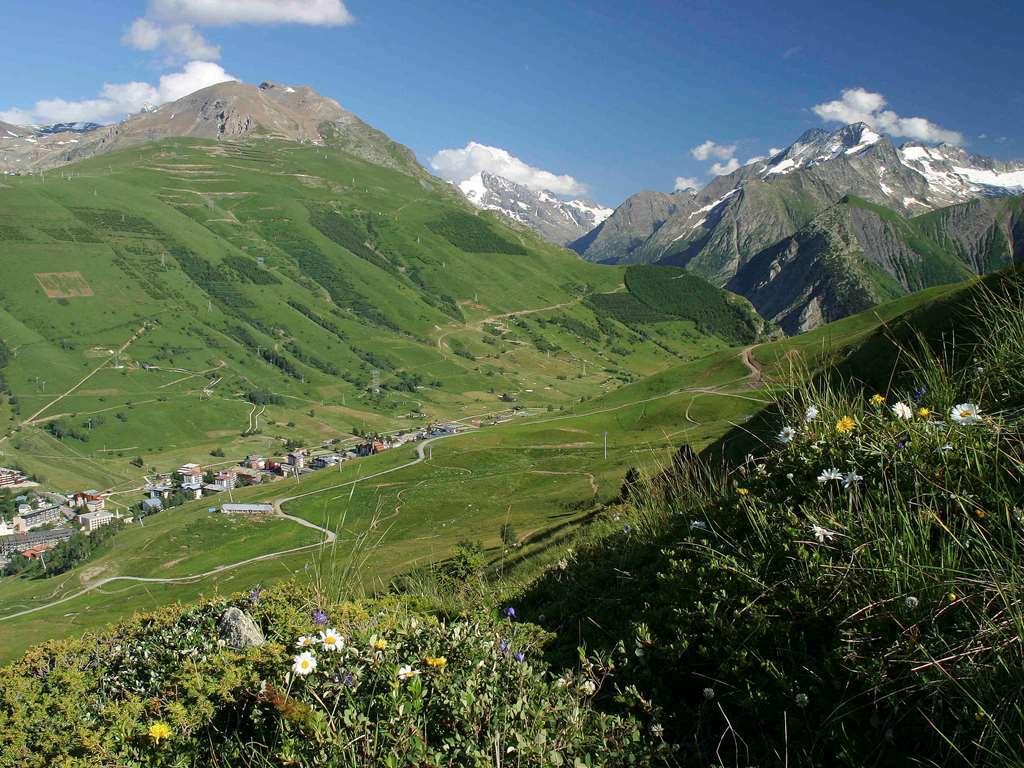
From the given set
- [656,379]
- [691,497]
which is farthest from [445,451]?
[691,497]

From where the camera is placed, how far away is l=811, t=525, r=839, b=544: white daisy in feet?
12.9

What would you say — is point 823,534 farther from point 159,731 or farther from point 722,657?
point 159,731

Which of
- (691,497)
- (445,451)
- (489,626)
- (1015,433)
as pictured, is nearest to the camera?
(1015,433)

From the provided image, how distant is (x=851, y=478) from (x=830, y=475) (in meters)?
0.13

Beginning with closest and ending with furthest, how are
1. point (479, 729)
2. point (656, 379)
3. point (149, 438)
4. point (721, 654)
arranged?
1. point (479, 729)
2. point (721, 654)
3. point (656, 379)
4. point (149, 438)

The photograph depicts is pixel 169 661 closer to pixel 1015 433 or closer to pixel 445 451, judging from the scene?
pixel 1015 433

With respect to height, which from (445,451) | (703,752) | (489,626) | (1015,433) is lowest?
(445,451)

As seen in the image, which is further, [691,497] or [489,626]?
[691,497]

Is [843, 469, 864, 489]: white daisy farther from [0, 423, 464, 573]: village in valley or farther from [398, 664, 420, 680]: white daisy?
[0, 423, 464, 573]: village in valley

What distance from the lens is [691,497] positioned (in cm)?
663

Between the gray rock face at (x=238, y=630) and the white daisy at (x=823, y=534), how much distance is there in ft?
15.4

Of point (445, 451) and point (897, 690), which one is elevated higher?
point (897, 690)

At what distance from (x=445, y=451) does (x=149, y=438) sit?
127114 millimetres

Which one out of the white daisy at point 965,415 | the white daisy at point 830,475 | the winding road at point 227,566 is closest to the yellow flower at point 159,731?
the white daisy at point 830,475
